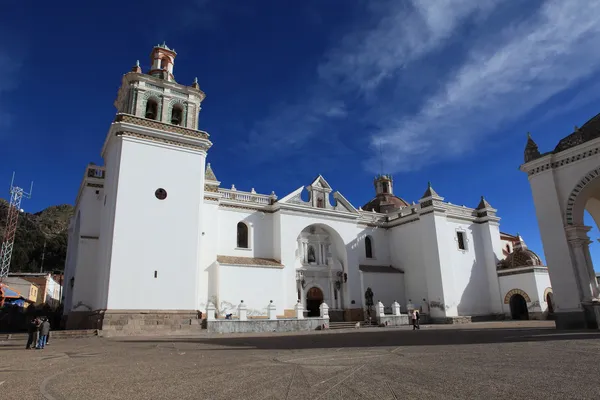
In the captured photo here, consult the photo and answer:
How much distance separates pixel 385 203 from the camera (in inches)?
1426

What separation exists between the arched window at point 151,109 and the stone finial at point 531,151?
15.9 meters

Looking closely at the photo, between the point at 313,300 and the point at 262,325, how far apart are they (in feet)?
24.4

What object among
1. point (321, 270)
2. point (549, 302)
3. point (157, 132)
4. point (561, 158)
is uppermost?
point (157, 132)

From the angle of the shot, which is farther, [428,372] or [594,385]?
[428,372]

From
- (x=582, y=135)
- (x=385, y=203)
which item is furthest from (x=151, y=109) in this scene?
(x=385, y=203)

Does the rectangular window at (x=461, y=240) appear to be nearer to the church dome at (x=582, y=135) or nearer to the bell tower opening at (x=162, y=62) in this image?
the church dome at (x=582, y=135)

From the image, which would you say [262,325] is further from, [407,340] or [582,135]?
[582,135]

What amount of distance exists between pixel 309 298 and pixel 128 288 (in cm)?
1162

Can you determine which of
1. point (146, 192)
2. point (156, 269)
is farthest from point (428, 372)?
point (146, 192)

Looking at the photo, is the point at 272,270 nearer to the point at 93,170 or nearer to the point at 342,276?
the point at 342,276

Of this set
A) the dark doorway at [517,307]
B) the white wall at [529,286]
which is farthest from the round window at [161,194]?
the dark doorway at [517,307]

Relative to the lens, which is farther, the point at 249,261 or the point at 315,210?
the point at 315,210

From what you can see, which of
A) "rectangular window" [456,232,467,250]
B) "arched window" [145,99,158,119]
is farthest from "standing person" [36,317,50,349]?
"rectangular window" [456,232,467,250]

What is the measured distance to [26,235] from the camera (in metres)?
59.9
